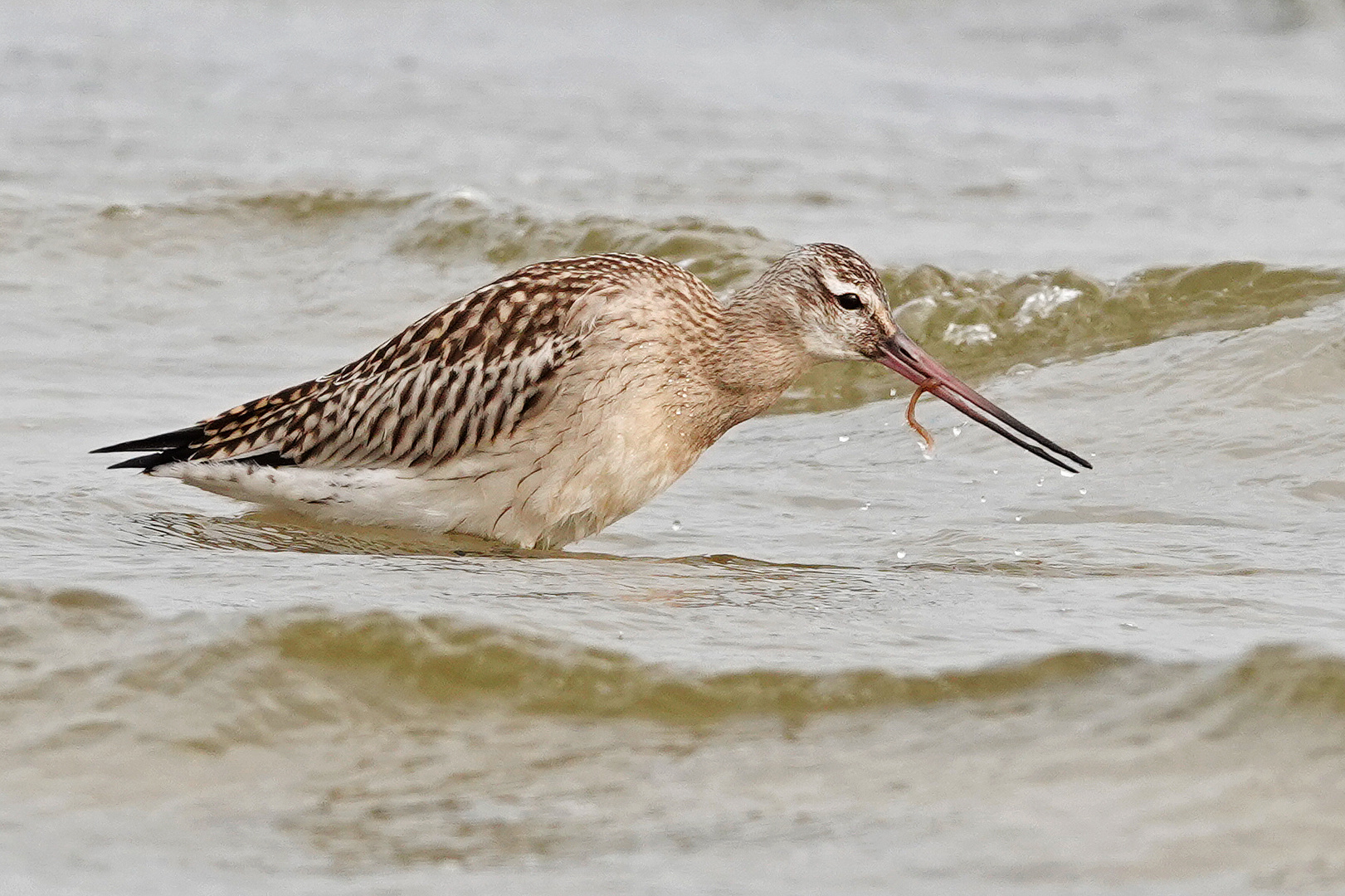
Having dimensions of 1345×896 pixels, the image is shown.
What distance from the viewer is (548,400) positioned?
736 cm

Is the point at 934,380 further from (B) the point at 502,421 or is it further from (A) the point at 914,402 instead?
(B) the point at 502,421

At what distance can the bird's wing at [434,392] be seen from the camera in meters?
7.44

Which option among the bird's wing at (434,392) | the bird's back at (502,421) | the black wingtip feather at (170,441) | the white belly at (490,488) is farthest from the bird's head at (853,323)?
the black wingtip feather at (170,441)

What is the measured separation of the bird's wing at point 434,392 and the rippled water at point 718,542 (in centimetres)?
31

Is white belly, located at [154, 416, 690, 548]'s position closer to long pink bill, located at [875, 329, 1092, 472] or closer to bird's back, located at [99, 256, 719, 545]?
bird's back, located at [99, 256, 719, 545]

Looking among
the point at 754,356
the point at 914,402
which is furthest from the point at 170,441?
the point at 914,402

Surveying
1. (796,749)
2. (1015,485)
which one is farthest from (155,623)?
(1015,485)

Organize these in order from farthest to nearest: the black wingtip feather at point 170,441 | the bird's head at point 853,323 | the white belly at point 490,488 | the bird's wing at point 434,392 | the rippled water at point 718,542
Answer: the bird's head at point 853,323 < the black wingtip feather at point 170,441 < the bird's wing at point 434,392 < the white belly at point 490,488 < the rippled water at point 718,542

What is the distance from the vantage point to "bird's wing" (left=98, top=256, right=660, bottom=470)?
7.44 meters

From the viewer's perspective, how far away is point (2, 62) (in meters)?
18.1

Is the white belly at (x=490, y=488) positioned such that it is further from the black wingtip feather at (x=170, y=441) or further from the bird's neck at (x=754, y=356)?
the bird's neck at (x=754, y=356)

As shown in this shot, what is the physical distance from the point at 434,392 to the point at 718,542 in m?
1.23

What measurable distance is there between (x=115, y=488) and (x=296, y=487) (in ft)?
2.99

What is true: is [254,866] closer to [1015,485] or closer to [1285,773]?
[1285,773]
